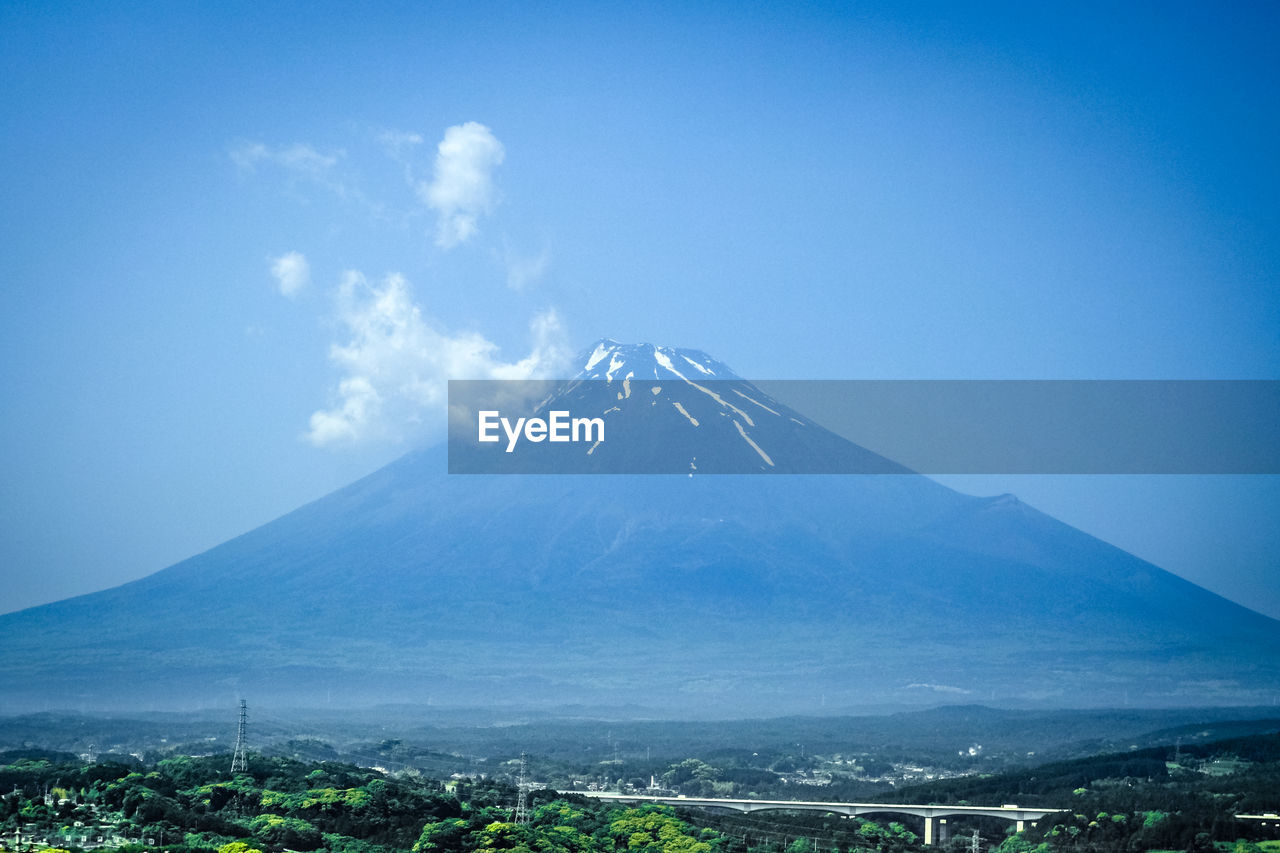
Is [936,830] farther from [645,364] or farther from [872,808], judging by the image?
[645,364]

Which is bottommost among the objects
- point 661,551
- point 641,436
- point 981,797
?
point 981,797

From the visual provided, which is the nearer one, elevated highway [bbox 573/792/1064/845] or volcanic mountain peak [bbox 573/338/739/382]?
elevated highway [bbox 573/792/1064/845]

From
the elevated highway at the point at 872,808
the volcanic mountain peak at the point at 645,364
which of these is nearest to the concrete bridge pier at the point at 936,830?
the elevated highway at the point at 872,808

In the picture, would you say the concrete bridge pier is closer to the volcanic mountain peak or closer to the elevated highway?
the elevated highway

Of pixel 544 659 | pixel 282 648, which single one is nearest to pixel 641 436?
pixel 544 659

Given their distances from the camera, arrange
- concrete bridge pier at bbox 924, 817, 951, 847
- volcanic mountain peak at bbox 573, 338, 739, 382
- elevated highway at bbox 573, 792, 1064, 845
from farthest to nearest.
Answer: volcanic mountain peak at bbox 573, 338, 739, 382, elevated highway at bbox 573, 792, 1064, 845, concrete bridge pier at bbox 924, 817, 951, 847

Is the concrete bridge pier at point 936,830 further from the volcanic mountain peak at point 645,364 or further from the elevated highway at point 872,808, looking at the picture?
the volcanic mountain peak at point 645,364

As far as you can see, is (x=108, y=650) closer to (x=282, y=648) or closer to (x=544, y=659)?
(x=282, y=648)

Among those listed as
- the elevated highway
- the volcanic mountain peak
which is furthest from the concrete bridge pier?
the volcanic mountain peak
